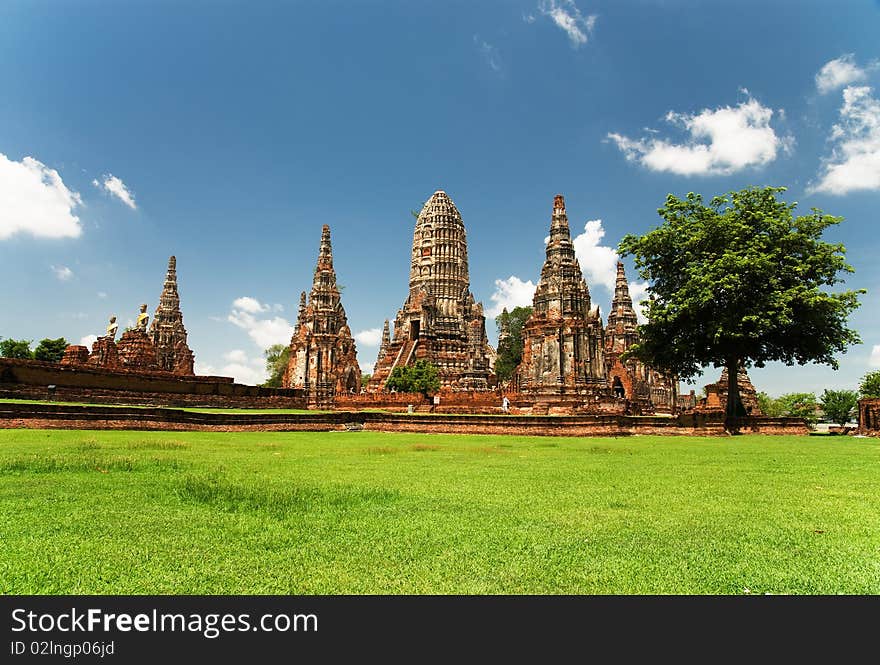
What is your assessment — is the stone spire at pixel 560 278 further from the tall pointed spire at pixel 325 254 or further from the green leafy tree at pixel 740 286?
the tall pointed spire at pixel 325 254

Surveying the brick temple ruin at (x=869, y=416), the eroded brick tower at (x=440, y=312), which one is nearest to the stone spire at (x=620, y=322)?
the eroded brick tower at (x=440, y=312)

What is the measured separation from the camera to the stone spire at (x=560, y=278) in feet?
94.0

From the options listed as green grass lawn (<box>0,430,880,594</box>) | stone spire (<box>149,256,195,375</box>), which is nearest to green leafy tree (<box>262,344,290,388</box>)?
stone spire (<box>149,256,195,375</box>)

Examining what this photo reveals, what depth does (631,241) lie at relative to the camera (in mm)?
22953

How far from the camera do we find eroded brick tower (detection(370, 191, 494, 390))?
155 feet

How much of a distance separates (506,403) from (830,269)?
46.2 ft

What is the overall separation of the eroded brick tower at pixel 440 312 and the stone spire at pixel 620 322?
32.0ft

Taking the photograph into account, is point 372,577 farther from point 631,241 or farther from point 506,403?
point 506,403

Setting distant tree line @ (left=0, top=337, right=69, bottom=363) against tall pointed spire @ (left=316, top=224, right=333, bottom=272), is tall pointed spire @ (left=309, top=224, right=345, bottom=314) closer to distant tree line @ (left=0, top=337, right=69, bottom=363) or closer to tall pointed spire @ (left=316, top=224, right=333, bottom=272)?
tall pointed spire @ (left=316, top=224, right=333, bottom=272)

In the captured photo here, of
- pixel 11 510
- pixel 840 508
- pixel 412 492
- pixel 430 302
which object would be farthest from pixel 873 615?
pixel 430 302

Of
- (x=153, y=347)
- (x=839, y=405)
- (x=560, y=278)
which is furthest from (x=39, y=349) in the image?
(x=839, y=405)

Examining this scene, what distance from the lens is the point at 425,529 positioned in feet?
14.2

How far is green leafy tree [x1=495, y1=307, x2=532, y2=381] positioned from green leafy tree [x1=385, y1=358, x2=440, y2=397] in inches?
844

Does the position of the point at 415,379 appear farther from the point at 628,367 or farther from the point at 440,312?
the point at 440,312
